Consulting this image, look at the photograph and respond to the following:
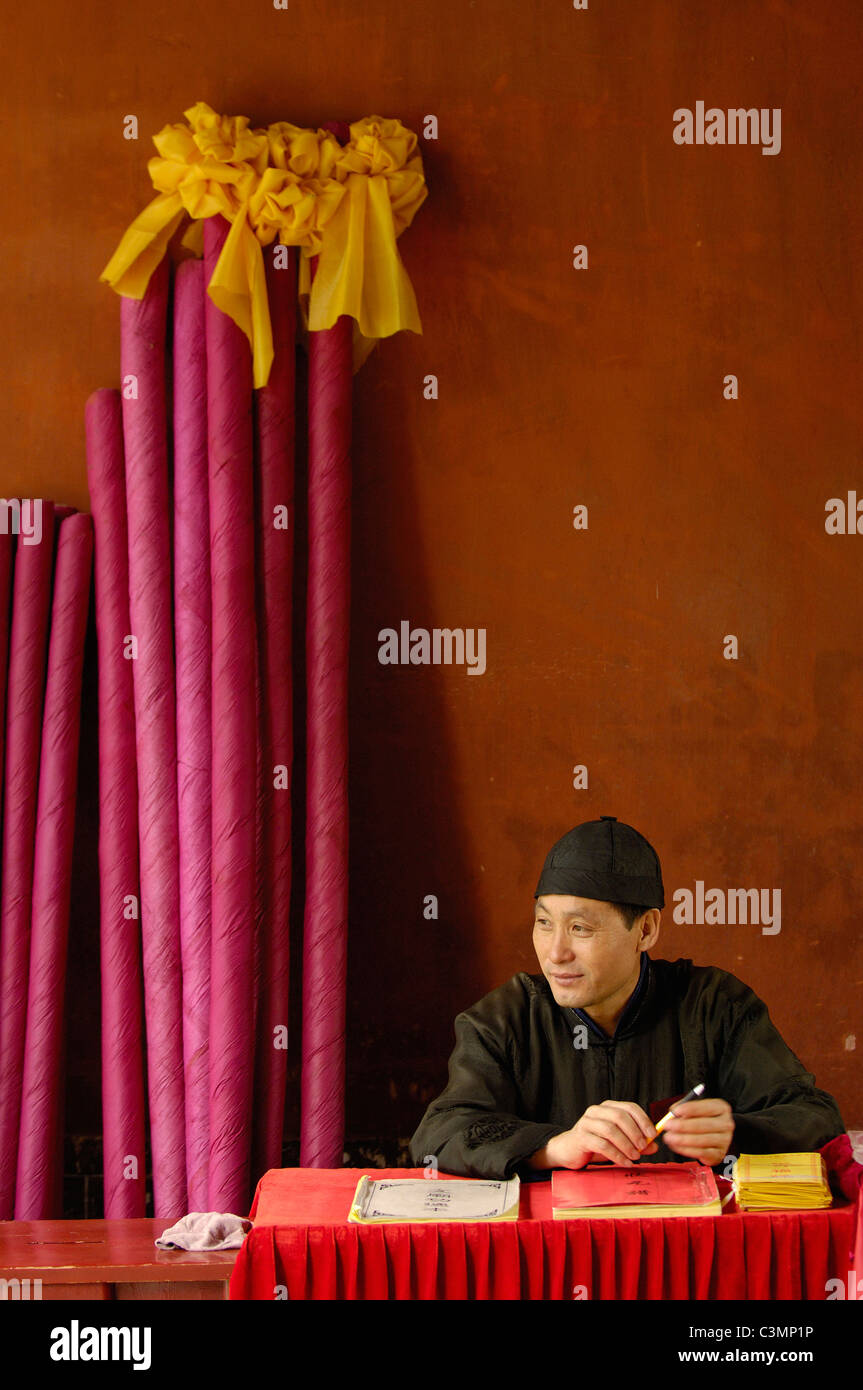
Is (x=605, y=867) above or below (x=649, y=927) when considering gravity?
above

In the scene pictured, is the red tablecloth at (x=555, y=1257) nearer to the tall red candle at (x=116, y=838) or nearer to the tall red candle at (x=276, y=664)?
the tall red candle at (x=276, y=664)

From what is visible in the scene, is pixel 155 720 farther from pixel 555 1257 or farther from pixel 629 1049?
pixel 555 1257

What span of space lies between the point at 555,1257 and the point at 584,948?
599 mm

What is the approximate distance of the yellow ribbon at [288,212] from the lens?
3061 millimetres

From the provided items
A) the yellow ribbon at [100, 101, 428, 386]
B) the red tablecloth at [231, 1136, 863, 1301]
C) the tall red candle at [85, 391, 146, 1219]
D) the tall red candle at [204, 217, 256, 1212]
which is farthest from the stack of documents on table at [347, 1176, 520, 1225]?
the yellow ribbon at [100, 101, 428, 386]

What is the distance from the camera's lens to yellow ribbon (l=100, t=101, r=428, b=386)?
3.06 meters

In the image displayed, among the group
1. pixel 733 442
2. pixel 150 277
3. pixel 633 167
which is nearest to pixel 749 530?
pixel 733 442

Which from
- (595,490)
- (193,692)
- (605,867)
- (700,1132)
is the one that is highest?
(595,490)

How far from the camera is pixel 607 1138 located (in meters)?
1.98

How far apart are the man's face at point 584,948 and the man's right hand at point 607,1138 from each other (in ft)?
1.05

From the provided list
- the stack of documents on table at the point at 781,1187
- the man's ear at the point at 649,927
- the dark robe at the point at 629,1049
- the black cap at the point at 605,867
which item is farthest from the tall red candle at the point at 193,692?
the stack of documents on table at the point at 781,1187

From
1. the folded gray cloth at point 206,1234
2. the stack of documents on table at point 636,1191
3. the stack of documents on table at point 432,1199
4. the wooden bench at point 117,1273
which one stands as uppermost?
the stack of documents on table at point 636,1191

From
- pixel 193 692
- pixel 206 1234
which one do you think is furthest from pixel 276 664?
pixel 206 1234

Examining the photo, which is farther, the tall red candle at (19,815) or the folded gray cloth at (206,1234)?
the tall red candle at (19,815)
